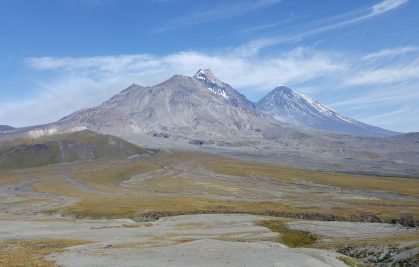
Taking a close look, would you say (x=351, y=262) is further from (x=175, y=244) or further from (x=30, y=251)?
(x=30, y=251)

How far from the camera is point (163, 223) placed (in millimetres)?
107750

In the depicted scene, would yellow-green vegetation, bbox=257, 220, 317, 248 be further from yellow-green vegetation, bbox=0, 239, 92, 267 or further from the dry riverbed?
yellow-green vegetation, bbox=0, 239, 92, 267

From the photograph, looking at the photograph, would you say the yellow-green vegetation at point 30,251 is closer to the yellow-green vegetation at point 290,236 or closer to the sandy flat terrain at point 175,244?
the sandy flat terrain at point 175,244

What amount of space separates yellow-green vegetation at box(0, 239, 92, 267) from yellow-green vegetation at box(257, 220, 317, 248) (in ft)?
108

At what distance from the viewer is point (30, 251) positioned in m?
64.3

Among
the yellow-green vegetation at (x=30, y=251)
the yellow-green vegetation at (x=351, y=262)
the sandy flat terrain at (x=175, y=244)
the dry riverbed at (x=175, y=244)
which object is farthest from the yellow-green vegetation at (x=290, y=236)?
the yellow-green vegetation at (x=30, y=251)

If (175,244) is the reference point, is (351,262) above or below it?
below

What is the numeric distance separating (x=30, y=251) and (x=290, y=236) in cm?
4160

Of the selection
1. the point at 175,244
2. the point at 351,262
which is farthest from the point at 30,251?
the point at 351,262

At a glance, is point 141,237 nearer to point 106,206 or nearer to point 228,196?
point 106,206

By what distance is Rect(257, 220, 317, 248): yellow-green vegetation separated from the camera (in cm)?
7688

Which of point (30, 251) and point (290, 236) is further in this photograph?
point (290, 236)

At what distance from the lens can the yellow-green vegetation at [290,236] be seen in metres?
76.9

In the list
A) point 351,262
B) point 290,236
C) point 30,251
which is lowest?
point 290,236
